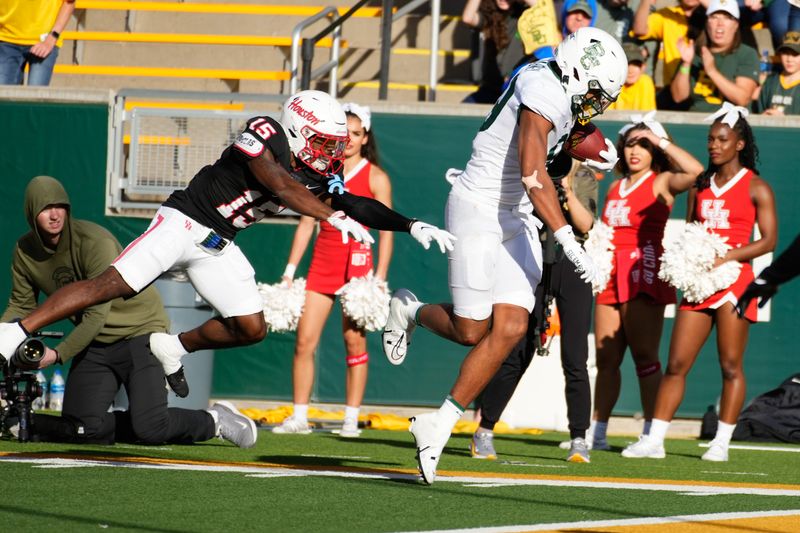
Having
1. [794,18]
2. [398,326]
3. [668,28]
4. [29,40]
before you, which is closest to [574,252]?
[398,326]

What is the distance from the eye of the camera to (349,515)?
5133 millimetres

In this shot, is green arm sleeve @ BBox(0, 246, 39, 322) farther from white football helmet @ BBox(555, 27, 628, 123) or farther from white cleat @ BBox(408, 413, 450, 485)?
white football helmet @ BBox(555, 27, 628, 123)

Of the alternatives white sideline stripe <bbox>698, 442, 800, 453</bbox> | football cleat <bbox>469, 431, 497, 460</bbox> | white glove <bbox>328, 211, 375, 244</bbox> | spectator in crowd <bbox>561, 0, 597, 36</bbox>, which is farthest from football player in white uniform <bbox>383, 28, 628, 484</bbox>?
spectator in crowd <bbox>561, 0, 597, 36</bbox>

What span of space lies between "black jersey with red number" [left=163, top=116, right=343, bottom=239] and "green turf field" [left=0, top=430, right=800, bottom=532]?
1289 millimetres

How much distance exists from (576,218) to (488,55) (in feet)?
17.7

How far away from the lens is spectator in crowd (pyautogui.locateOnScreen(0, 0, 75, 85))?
1297 cm

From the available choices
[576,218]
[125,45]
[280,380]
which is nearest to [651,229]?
[576,218]

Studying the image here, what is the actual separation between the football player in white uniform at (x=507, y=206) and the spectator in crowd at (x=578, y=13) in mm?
5439

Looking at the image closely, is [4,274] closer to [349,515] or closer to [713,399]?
[713,399]

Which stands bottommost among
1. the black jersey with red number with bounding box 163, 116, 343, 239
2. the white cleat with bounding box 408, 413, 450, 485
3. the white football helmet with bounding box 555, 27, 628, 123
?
the white cleat with bounding box 408, 413, 450, 485

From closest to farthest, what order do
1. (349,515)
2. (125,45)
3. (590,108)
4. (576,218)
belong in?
(349,515) < (590,108) < (576,218) < (125,45)

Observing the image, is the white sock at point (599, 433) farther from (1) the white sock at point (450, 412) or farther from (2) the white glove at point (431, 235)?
(2) the white glove at point (431, 235)

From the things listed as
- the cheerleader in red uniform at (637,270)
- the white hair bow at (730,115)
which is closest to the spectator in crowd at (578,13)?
the cheerleader in red uniform at (637,270)

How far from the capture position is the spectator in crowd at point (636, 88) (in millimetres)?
12328
